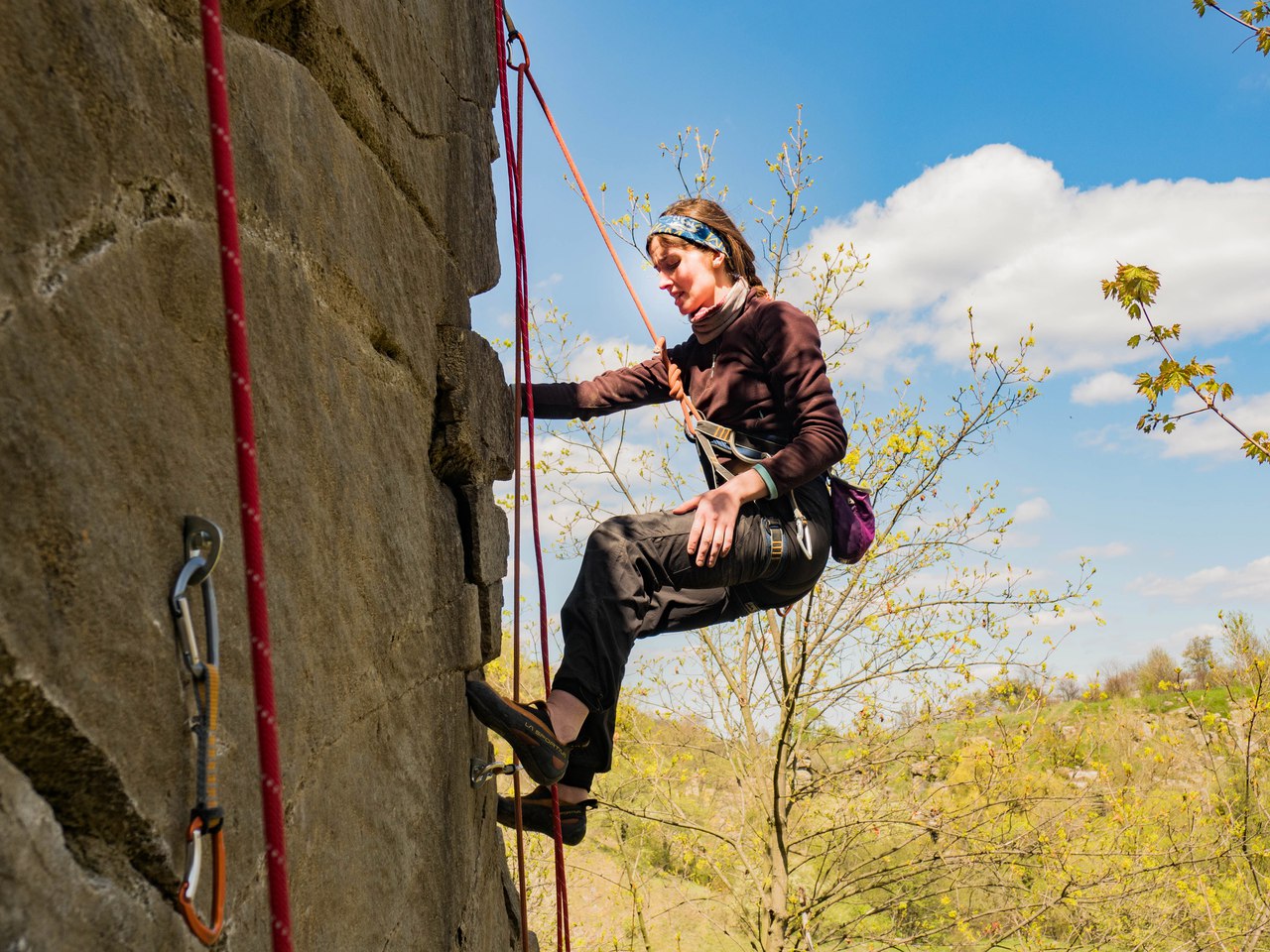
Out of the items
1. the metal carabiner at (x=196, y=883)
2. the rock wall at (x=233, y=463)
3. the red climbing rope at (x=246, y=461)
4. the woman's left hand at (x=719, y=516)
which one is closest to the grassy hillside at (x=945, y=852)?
the woman's left hand at (x=719, y=516)

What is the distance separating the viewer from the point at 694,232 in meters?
3.61

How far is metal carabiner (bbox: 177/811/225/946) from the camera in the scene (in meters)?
1.26

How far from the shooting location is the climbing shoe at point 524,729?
9.11 ft

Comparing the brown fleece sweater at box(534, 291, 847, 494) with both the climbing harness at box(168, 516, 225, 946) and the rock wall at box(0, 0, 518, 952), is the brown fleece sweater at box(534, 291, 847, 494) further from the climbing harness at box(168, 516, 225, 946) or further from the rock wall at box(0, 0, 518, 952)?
the climbing harness at box(168, 516, 225, 946)

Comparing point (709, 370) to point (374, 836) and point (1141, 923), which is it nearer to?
point (374, 836)

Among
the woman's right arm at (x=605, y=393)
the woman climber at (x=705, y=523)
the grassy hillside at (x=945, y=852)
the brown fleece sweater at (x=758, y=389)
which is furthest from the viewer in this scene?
the grassy hillside at (x=945, y=852)

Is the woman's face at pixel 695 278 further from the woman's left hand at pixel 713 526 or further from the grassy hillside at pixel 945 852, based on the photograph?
the grassy hillside at pixel 945 852

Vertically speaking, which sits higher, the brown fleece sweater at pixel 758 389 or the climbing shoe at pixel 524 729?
the brown fleece sweater at pixel 758 389

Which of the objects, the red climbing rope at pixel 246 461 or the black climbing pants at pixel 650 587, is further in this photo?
the black climbing pants at pixel 650 587

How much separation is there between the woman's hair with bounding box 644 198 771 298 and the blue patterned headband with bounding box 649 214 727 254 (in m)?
0.01

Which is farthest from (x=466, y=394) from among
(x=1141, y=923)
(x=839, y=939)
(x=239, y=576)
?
(x=1141, y=923)

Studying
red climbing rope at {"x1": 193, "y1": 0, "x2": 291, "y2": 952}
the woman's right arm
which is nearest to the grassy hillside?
the woman's right arm

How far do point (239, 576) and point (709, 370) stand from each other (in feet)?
7.45

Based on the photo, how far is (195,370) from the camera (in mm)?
1435
